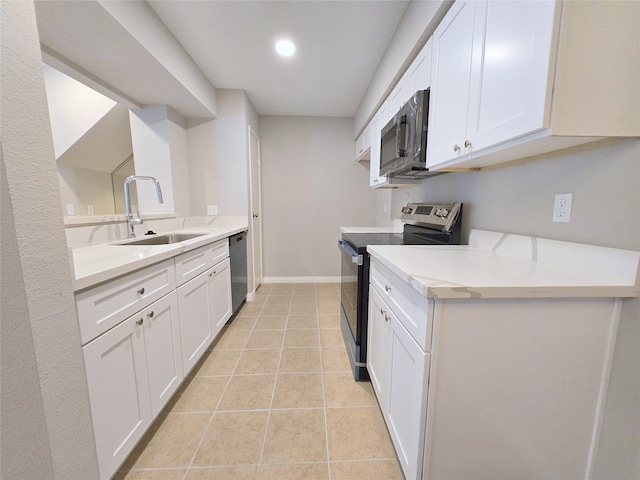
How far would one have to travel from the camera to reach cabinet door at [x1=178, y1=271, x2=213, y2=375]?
1.53 meters

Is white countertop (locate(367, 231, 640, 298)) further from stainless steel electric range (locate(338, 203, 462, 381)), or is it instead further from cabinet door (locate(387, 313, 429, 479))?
stainless steel electric range (locate(338, 203, 462, 381))

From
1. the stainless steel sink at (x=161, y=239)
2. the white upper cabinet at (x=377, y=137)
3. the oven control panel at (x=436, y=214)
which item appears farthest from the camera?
the white upper cabinet at (x=377, y=137)

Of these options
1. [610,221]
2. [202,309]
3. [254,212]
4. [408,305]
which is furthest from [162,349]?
[254,212]

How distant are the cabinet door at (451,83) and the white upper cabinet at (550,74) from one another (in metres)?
0.04

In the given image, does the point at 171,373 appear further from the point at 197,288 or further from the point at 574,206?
the point at 574,206

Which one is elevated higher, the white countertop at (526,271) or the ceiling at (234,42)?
the ceiling at (234,42)

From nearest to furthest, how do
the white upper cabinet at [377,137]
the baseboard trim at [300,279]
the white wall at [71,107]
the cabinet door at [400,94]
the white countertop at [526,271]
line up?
the white countertop at [526,271] < the cabinet door at [400,94] < the white upper cabinet at [377,137] < the white wall at [71,107] < the baseboard trim at [300,279]

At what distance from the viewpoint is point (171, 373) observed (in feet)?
4.54

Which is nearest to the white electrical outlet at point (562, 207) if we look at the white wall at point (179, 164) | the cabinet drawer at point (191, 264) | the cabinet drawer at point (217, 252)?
the cabinet drawer at point (191, 264)

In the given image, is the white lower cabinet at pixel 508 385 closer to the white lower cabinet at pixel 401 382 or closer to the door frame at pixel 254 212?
the white lower cabinet at pixel 401 382

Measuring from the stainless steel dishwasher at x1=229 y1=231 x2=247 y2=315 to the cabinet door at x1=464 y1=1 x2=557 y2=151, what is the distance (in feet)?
7.20

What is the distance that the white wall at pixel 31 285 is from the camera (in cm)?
62

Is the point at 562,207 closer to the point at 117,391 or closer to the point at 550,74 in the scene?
the point at 550,74

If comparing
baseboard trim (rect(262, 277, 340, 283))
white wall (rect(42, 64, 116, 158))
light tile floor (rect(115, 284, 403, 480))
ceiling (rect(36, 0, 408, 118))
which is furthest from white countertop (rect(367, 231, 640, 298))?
white wall (rect(42, 64, 116, 158))
